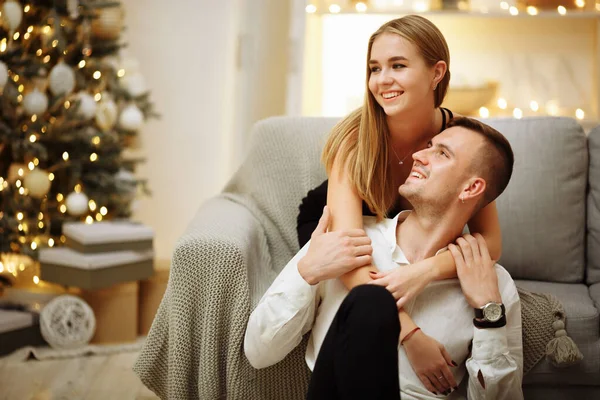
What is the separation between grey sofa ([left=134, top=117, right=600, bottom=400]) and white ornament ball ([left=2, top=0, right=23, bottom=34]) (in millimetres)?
951

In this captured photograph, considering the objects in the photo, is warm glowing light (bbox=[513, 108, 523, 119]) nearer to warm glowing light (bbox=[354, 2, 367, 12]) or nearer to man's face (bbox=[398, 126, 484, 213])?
warm glowing light (bbox=[354, 2, 367, 12])

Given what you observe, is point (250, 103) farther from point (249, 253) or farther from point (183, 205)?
point (249, 253)

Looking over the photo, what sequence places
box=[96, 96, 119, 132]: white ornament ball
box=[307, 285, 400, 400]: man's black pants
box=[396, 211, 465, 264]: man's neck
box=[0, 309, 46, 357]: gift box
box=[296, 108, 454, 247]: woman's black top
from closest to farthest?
box=[307, 285, 400, 400]: man's black pants → box=[396, 211, 465, 264]: man's neck → box=[296, 108, 454, 247]: woman's black top → box=[0, 309, 46, 357]: gift box → box=[96, 96, 119, 132]: white ornament ball

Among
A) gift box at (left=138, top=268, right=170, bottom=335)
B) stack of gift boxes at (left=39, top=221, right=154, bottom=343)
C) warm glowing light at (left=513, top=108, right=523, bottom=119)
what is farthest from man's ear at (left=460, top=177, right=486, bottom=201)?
warm glowing light at (left=513, top=108, right=523, bottom=119)

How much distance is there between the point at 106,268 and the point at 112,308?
17 centimetres

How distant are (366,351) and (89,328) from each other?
1.58m

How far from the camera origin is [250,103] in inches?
126

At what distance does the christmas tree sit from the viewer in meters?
2.53

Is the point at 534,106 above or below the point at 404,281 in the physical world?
above

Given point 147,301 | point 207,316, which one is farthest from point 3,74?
point 207,316

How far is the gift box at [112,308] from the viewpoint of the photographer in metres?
2.58

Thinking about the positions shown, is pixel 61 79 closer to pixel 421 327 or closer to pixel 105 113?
pixel 105 113

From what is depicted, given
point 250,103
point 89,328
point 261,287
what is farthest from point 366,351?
point 250,103

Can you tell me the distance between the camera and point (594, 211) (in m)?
2.06
